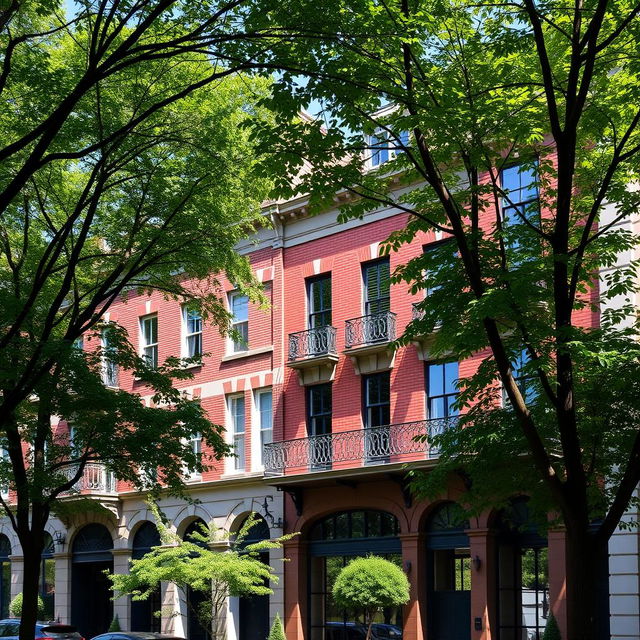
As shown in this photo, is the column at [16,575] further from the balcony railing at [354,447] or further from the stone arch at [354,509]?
the stone arch at [354,509]

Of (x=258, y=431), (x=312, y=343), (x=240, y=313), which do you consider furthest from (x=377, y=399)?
(x=240, y=313)

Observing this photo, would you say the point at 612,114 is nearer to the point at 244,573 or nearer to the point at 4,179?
the point at 4,179

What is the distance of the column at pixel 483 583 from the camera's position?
84.4ft

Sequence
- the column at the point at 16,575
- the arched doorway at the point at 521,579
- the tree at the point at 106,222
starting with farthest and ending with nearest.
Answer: the column at the point at 16,575 → the arched doorway at the point at 521,579 → the tree at the point at 106,222

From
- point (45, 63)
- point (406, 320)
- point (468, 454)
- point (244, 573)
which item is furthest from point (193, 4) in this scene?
point (244, 573)

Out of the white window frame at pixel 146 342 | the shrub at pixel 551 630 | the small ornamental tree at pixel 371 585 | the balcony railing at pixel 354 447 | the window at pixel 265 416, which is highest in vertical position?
the white window frame at pixel 146 342

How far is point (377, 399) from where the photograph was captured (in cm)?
2961

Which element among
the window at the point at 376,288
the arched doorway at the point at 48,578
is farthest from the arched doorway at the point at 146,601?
the window at the point at 376,288

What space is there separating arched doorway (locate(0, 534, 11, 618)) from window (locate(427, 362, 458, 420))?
21.2 m

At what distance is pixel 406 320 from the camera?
2875 cm

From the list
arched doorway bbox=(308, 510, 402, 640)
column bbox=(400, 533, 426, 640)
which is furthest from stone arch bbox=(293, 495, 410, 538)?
column bbox=(400, 533, 426, 640)

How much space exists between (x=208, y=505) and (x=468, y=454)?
1815 centimetres

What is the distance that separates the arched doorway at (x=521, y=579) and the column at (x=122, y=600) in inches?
560

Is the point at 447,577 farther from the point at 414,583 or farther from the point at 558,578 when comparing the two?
the point at 558,578
